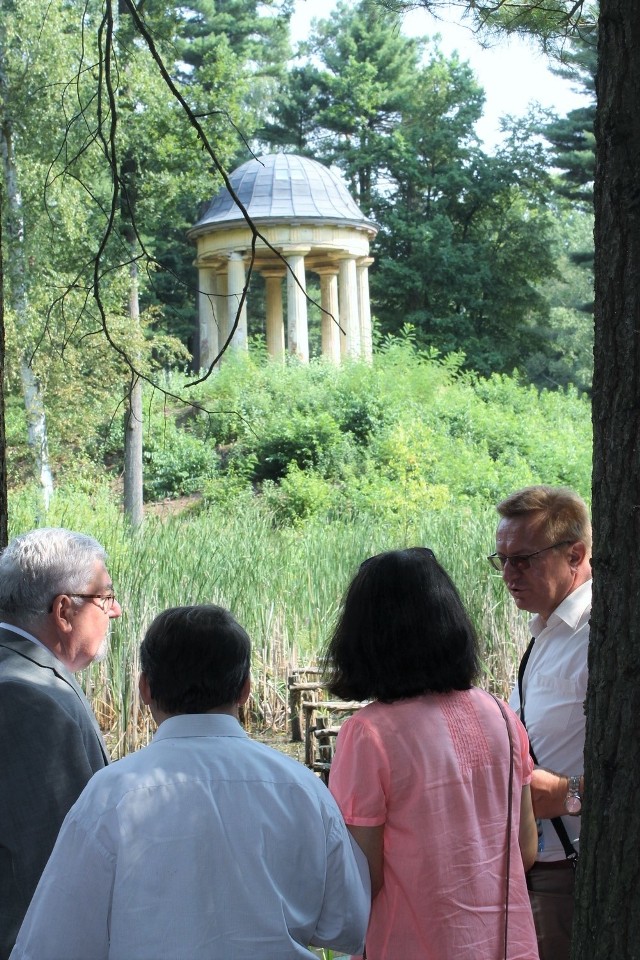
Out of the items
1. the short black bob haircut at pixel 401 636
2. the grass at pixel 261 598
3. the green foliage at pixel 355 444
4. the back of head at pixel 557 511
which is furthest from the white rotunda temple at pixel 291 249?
the short black bob haircut at pixel 401 636

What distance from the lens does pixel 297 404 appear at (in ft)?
71.6

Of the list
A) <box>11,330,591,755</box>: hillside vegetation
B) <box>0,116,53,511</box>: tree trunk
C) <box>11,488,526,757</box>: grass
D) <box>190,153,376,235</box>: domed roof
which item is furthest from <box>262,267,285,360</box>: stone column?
<box>11,488,526,757</box>: grass

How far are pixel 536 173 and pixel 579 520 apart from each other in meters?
35.9

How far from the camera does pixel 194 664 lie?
5.86ft

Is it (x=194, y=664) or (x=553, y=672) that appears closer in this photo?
(x=194, y=664)

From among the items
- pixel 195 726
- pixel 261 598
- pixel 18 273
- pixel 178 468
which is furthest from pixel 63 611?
pixel 178 468

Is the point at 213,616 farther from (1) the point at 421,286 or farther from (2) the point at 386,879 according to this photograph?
(1) the point at 421,286

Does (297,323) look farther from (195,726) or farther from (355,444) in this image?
(195,726)

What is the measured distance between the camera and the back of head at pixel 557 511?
2.79 meters

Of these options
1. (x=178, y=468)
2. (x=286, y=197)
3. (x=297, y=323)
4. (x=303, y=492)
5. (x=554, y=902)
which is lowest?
(x=554, y=902)

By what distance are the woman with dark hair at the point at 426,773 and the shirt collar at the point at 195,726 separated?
0.29 meters

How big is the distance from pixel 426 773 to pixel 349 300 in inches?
1026

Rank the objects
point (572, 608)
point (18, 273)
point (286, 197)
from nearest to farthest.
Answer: point (572, 608), point (18, 273), point (286, 197)

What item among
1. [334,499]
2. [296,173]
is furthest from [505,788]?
[296,173]
